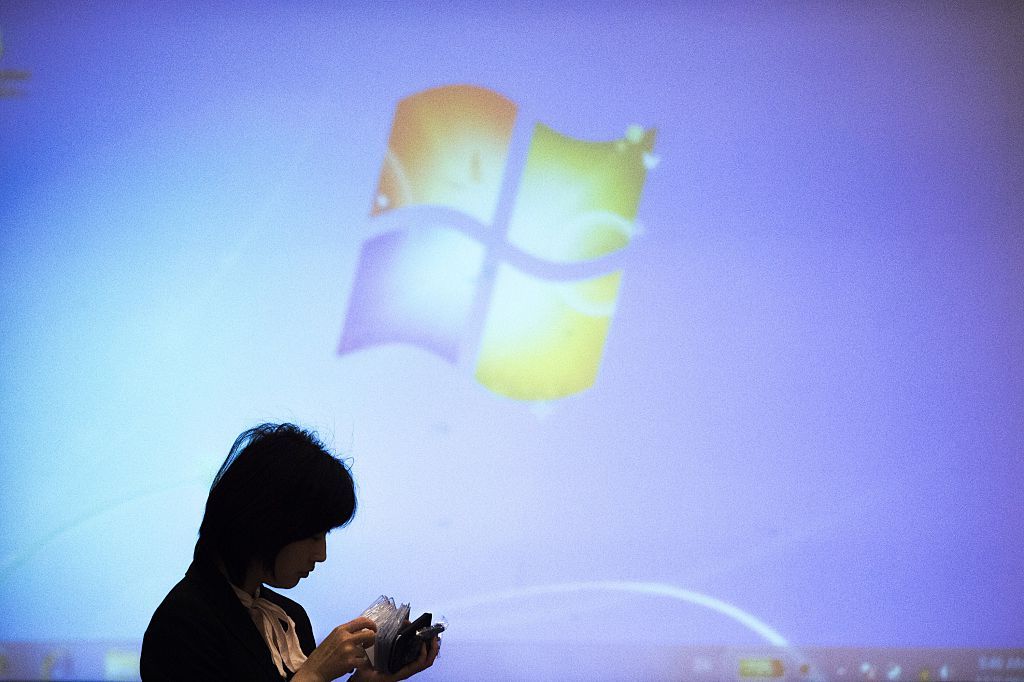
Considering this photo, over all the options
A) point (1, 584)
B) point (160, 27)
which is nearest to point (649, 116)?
point (160, 27)

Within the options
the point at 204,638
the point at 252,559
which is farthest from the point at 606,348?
the point at 204,638

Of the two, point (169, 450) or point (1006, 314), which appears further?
point (1006, 314)

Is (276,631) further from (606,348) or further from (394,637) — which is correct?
(606,348)

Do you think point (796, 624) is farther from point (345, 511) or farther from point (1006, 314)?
point (345, 511)

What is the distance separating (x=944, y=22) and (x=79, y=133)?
2.33 metres

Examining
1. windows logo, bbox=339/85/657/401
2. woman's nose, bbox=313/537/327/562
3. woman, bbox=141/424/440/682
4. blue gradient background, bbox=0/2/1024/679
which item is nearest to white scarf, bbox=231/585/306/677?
woman, bbox=141/424/440/682

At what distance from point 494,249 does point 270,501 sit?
4.32 ft

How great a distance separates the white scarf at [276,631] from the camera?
5.04ft

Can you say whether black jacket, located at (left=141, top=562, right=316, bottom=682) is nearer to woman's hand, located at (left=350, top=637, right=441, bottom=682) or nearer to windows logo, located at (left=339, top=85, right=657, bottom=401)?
woman's hand, located at (left=350, top=637, right=441, bottom=682)

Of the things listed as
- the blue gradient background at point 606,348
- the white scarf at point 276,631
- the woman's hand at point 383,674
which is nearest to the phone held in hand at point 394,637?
the woman's hand at point 383,674

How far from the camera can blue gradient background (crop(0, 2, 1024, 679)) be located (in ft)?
8.31

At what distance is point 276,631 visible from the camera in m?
1.58

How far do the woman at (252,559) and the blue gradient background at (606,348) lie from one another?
3.40 feet

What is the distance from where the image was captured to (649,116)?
8.75 ft
